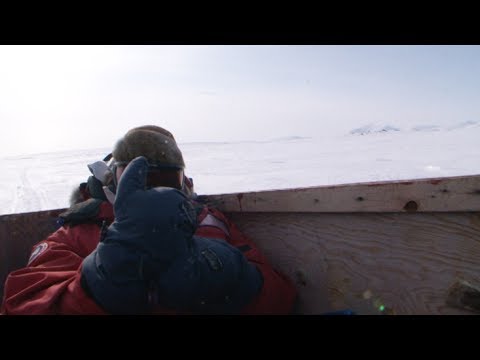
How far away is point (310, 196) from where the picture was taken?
1.47 m

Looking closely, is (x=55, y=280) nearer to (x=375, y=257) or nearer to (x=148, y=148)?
(x=148, y=148)

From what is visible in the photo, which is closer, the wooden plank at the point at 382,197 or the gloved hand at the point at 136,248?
the gloved hand at the point at 136,248

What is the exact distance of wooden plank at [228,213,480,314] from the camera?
47.9 inches

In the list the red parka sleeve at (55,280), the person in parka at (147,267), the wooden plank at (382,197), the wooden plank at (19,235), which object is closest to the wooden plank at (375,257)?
the wooden plank at (382,197)

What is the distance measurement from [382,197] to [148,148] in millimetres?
918

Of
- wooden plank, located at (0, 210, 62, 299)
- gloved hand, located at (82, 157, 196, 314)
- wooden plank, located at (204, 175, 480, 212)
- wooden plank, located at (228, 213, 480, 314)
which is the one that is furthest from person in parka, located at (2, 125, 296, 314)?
wooden plank, located at (0, 210, 62, 299)

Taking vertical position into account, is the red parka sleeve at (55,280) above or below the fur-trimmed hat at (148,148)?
below

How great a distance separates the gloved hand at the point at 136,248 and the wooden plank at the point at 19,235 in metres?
0.87

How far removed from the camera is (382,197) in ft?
4.27

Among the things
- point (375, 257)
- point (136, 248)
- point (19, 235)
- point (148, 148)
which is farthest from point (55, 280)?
point (375, 257)

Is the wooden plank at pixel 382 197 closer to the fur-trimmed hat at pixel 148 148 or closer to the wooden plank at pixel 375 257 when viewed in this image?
the wooden plank at pixel 375 257

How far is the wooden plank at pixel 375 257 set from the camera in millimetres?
1218

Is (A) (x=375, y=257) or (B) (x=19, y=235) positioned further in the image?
(B) (x=19, y=235)

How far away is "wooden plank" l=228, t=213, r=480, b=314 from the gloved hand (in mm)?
628
